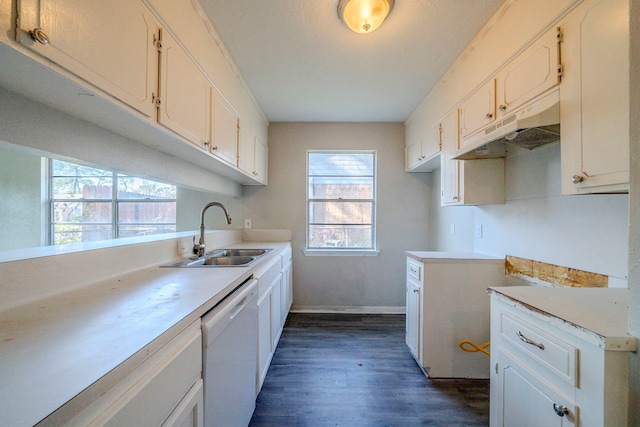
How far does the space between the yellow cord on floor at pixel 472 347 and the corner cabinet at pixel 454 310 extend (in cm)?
4

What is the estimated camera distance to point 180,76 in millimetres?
1269

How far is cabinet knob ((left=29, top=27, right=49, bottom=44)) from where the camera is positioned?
2.02 feet

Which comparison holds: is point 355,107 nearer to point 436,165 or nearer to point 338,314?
point 436,165

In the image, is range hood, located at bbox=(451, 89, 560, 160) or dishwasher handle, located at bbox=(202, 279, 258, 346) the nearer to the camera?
dishwasher handle, located at bbox=(202, 279, 258, 346)

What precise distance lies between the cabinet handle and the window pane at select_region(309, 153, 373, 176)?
2.79 metres

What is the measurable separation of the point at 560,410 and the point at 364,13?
203cm

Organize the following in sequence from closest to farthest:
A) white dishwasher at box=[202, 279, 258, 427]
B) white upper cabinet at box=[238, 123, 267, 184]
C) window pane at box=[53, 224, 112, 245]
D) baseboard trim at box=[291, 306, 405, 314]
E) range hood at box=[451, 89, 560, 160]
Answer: white dishwasher at box=[202, 279, 258, 427]
range hood at box=[451, 89, 560, 160]
white upper cabinet at box=[238, 123, 267, 184]
baseboard trim at box=[291, 306, 405, 314]
window pane at box=[53, 224, 112, 245]

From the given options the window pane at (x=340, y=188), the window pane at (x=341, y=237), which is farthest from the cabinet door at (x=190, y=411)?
the window pane at (x=340, y=188)

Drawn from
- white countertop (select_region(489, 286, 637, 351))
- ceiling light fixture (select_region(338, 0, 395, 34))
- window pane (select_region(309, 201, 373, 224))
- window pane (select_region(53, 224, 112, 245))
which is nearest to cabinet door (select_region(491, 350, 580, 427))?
white countertop (select_region(489, 286, 637, 351))

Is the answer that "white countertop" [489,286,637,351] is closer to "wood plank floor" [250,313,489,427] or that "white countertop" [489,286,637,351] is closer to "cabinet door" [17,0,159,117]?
"wood plank floor" [250,313,489,427]

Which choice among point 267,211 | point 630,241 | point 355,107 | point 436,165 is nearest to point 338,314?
point 267,211

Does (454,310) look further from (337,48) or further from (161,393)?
(337,48)

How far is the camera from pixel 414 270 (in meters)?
2.12

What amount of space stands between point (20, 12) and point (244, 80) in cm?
182
